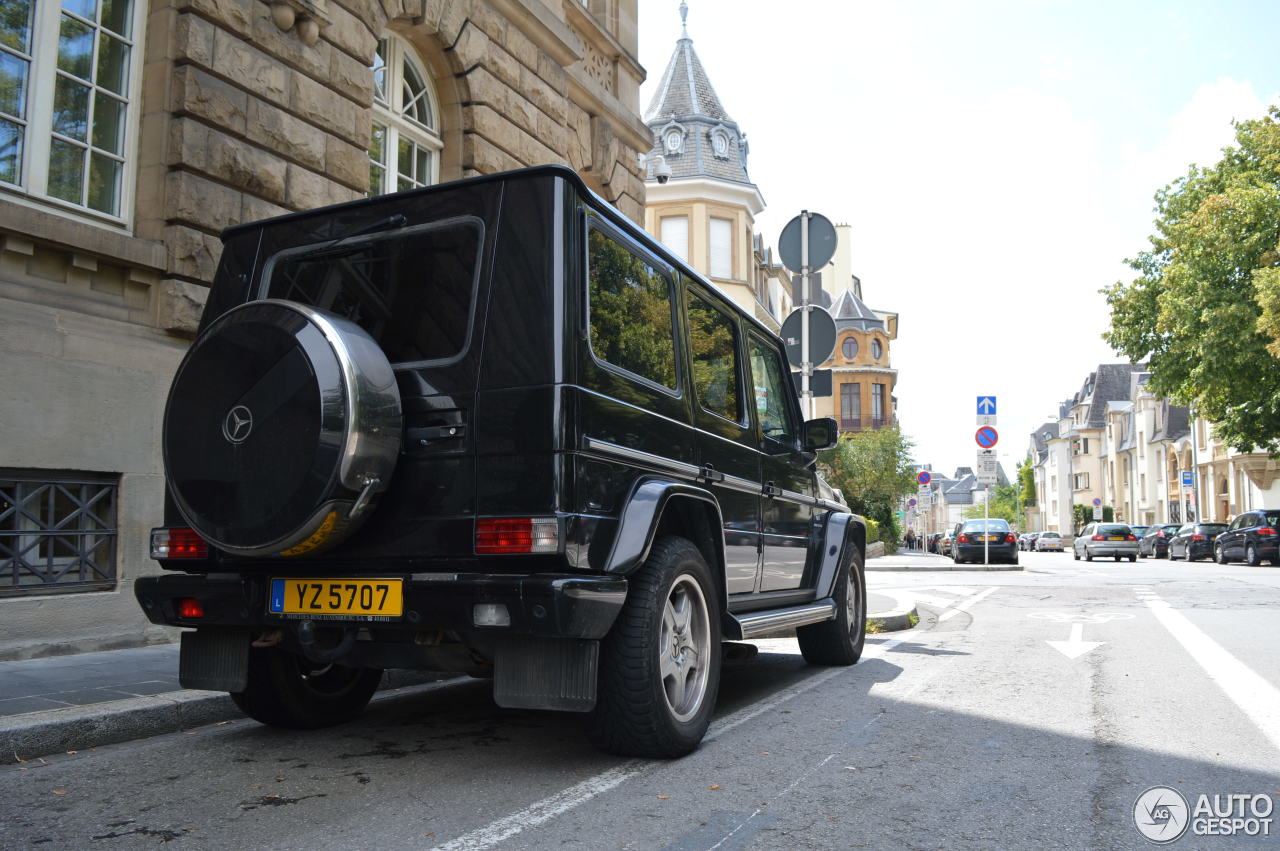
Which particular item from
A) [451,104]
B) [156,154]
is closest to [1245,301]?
[451,104]

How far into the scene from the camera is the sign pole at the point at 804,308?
11.4 m

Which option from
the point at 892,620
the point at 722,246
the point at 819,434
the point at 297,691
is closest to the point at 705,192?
the point at 722,246

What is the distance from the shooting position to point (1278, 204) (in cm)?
3002

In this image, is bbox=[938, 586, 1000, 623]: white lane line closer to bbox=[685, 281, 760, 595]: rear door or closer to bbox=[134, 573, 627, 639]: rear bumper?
bbox=[685, 281, 760, 595]: rear door

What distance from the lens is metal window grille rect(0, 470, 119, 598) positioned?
6828 millimetres

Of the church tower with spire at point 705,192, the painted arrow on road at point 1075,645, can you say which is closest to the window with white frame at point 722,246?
the church tower with spire at point 705,192

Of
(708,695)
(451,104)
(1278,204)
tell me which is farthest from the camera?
(1278,204)

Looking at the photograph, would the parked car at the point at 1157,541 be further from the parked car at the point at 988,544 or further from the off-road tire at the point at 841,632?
the off-road tire at the point at 841,632

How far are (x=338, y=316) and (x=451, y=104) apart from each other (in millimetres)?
8180

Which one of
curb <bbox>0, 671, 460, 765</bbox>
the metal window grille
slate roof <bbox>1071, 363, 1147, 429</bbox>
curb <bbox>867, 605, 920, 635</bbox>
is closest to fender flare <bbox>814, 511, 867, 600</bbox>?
curb <bbox>867, 605, 920, 635</bbox>

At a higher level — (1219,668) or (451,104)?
(451,104)

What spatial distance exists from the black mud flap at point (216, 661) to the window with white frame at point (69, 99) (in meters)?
4.19

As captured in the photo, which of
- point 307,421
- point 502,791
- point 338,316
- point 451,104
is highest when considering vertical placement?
point 451,104

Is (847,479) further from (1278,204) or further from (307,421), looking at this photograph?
(307,421)
